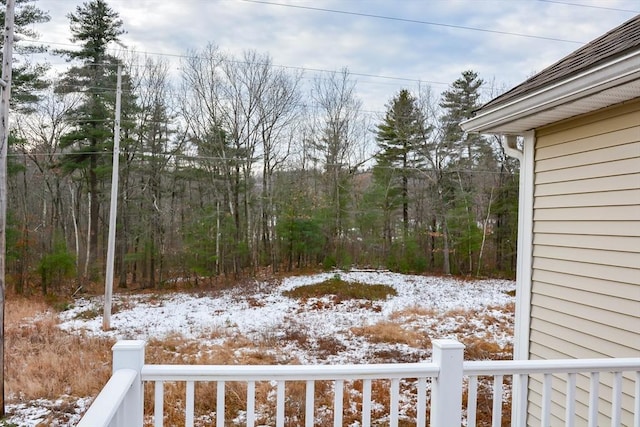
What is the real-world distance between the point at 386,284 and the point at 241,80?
809 centimetres

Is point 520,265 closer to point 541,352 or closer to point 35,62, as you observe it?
point 541,352

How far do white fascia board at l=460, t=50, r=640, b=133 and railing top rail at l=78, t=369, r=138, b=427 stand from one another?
2.31 meters

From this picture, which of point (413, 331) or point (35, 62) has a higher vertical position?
point (35, 62)

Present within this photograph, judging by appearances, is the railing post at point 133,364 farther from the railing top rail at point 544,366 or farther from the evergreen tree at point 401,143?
the evergreen tree at point 401,143

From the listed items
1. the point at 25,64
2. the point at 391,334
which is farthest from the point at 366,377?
the point at 25,64

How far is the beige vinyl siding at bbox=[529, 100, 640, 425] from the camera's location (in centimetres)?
224

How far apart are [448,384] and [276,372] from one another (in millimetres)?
590

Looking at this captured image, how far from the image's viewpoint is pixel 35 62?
10.9 meters

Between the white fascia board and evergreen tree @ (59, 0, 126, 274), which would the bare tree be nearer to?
evergreen tree @ (59, 0, 126, 274)

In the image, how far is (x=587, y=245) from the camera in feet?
8.24

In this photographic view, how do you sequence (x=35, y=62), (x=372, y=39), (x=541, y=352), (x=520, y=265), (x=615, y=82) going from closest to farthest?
(x=615, y=82) → (x=541, y=352) → (x=520, y=265) → (x=35, y=62) → (x=372, y=39)

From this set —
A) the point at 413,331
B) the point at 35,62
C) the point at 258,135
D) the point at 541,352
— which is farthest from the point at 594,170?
the point at 35,62

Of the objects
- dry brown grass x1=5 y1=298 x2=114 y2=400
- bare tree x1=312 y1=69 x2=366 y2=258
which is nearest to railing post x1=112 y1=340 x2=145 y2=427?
dry brown grass x1=5 y1=298 x2=114 y2=400

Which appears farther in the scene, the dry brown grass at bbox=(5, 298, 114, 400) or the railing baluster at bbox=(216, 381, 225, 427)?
the dry brown grass at bbox=(5, 298, 114, 400)
